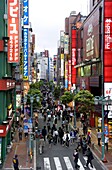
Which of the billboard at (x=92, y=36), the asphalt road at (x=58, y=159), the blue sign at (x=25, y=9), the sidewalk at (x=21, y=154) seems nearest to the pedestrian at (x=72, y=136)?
the asphalt road at (x=58, y=159)

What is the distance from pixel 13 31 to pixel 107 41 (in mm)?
15081

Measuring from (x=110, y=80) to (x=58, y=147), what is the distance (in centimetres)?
1126

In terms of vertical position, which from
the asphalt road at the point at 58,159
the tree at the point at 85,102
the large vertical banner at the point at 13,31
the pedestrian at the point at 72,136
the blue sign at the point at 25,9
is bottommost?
the asphalt road at the point at 58,159

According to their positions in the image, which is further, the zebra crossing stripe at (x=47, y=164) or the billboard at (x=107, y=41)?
the billboard at (x=107, y=41)

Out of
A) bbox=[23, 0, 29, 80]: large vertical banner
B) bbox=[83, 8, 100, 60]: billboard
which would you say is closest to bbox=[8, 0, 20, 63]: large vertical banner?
bbox=[83, 8, 100, 60]: billboard

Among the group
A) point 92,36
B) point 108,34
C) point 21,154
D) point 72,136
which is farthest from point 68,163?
point 92,36

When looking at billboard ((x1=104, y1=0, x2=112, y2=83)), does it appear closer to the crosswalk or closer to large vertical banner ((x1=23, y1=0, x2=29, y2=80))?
the crosswalk

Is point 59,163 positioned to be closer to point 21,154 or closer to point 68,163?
point 68,163

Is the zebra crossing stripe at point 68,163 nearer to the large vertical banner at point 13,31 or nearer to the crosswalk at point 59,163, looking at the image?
the crosswalk at point 59,163

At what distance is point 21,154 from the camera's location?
3378cm

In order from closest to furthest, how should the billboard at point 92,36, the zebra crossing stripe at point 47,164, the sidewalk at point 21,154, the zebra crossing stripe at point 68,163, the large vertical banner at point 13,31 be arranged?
the zebra crossing stripe at point 47,164
the zebra crossing stripe at point 68,163
the sidewalk at point 21,154
the large vertical banner at point 13,31
the billboard at point 92,36

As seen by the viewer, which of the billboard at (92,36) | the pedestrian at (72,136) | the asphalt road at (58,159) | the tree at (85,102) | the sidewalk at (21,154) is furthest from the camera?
the billboard at (92,36)

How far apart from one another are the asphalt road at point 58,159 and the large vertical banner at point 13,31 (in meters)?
8.21

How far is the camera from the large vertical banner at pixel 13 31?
3169cm
